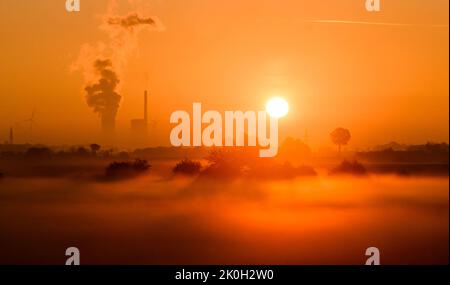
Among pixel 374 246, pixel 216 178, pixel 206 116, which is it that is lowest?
pixel 374 246

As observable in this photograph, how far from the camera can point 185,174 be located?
5258 mm

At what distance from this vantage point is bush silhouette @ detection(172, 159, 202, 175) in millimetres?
5195

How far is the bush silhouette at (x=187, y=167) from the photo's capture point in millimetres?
5195

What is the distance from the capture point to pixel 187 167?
17.2 ft
